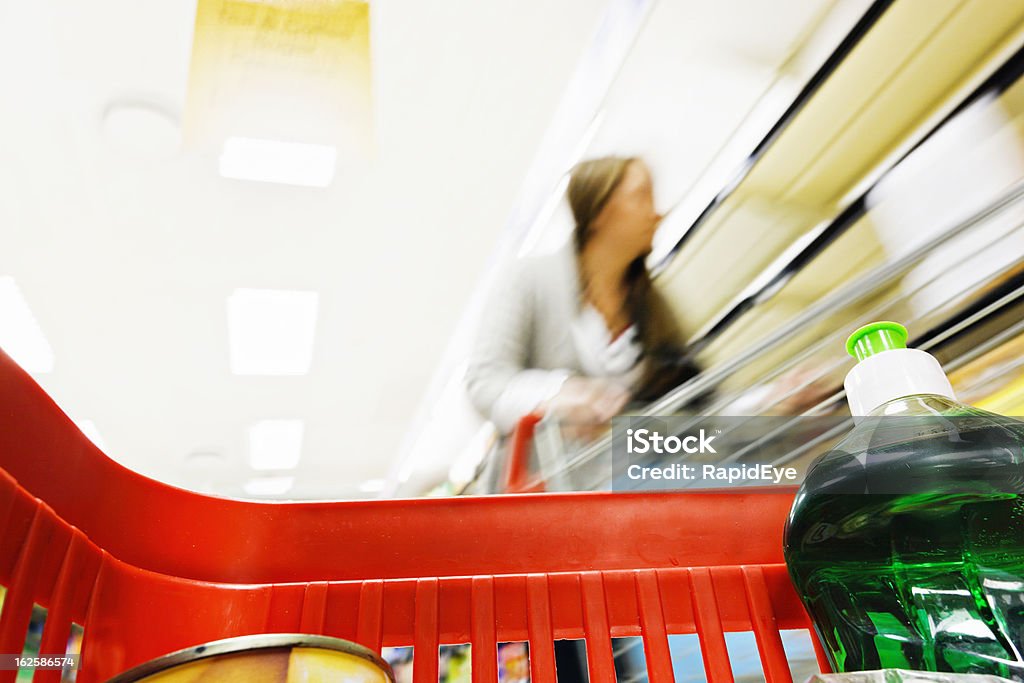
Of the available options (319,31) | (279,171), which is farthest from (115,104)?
(319,31)

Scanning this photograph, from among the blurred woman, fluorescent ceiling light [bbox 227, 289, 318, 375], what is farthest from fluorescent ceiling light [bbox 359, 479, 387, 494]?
the blurred woman

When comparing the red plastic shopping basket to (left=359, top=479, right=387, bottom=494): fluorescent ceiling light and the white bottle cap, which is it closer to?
the white bottle cap

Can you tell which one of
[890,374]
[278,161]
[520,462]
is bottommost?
[890,374]

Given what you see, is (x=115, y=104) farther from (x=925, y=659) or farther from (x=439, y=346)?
(x=925, y=659)

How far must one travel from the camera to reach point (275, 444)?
4.84 metres

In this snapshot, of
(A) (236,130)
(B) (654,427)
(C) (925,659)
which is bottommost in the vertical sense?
(C) (925,659)

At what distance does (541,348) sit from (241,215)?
67.1 inches

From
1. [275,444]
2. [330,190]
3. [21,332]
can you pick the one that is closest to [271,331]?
[330,190]

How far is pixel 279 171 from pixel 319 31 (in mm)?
807

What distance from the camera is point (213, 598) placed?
0.60m

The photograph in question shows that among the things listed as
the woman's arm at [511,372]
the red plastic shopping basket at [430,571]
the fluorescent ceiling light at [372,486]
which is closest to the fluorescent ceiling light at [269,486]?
the fluorescent ceiling light at [372,486]

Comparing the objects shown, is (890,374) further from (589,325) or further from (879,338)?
(589,325)

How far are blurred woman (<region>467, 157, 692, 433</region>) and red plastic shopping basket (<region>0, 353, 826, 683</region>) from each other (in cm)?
51

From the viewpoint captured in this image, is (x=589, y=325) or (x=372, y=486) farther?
(x=372, y=486)
